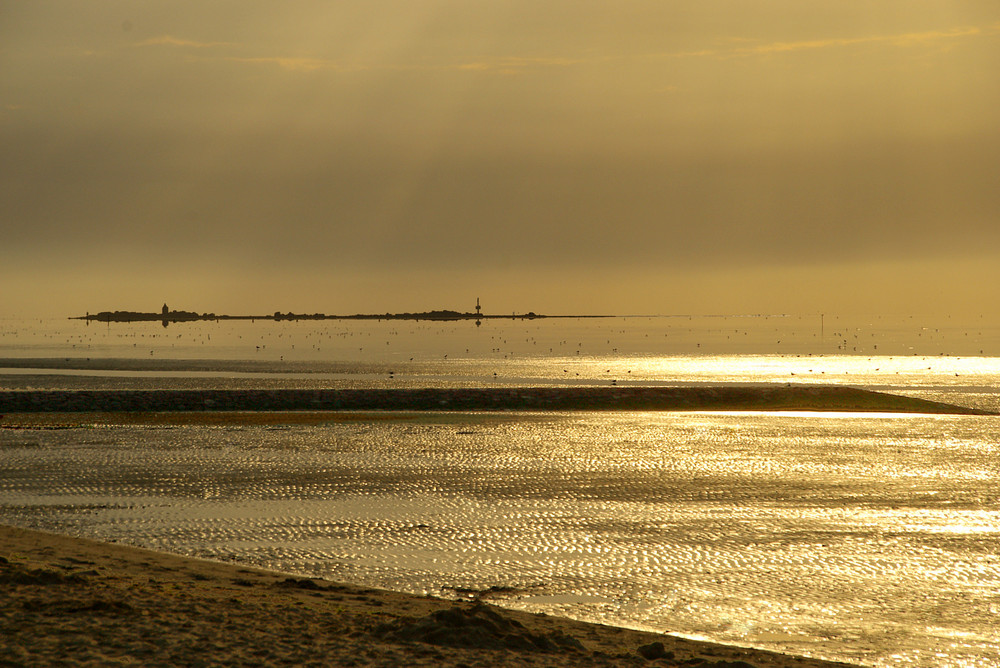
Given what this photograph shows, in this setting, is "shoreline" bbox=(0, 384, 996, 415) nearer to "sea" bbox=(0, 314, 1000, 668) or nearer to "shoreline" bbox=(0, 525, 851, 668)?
"sea" bbox=(0, 314, 1000, 668)

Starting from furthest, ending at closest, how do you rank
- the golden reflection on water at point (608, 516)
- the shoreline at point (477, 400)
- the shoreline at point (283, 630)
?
the shoreline at point (477, 400) < the golden reflection on water at point (608, 516) < the shoreline at point (283, 630)

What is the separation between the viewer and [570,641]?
35.9 feet

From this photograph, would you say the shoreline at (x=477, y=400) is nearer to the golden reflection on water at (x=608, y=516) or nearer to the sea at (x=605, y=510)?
the sea at (x=605, y=510)

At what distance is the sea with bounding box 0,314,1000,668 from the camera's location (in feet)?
44.3

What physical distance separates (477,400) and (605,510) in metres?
28.8

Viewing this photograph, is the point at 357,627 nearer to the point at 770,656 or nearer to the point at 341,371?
the point at 770,656

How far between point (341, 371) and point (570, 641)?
71.3 meters

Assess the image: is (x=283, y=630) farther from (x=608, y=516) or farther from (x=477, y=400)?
(x=477, y=400)

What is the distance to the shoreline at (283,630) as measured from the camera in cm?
981

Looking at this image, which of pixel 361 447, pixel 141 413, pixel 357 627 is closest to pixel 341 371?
pixel 141 413

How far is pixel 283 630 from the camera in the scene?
35.6 feet

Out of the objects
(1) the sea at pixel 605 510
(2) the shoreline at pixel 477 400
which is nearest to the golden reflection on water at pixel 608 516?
(1) the sea at pixel 605 510

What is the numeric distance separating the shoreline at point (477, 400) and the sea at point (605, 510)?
3970 mm

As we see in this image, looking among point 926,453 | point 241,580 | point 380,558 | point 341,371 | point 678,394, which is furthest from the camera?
point 341,371
